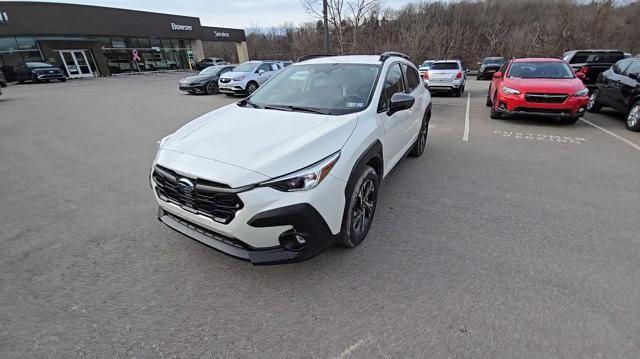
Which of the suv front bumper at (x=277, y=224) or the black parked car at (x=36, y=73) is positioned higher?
the black parked car at (x=36, y=73)

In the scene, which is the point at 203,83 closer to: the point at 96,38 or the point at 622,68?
the point at 622,68

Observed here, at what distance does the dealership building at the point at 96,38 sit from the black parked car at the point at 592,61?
3688cm

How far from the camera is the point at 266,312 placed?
7.29 ft

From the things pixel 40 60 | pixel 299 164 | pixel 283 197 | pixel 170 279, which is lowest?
pixel 170 279

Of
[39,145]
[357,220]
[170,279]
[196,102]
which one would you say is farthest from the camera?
[196,102]

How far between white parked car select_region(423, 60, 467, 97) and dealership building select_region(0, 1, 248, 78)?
105ft

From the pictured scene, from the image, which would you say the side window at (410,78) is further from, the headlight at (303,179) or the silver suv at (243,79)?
the silver suv at (243,79)

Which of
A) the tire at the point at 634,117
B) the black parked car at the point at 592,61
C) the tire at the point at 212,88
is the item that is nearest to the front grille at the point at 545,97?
the tire at the point at 634,117

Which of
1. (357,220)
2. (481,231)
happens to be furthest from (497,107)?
(357,220)

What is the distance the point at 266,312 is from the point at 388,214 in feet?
6.16

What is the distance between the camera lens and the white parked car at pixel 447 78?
41.7ft

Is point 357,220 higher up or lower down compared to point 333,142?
lower down

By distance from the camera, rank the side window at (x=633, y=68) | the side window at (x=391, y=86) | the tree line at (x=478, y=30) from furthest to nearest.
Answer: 1. the tree line at (x=478, y=30)
2. the side window at (x=633, y=68)
3. the side window at (x=391, y=86)

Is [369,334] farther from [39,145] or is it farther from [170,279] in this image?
[39,145]
